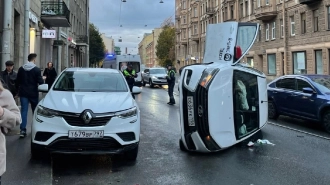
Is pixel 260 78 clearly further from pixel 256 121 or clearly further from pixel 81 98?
pixel 81 98

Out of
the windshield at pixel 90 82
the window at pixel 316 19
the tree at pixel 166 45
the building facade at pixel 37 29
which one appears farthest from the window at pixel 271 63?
the tree at pixel 166 45

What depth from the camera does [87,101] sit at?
18.7ft

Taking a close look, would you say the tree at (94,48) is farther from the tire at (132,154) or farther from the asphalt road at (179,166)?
the tire at (132,154)

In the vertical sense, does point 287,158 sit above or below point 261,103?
below

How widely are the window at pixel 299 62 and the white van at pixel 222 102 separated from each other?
82.8 feet

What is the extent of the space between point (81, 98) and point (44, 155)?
121 centimetres

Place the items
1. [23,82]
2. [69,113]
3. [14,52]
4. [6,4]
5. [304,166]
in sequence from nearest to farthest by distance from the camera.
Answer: [69,113] → [304,166] → [23,82] → [6,4] → [14,52]

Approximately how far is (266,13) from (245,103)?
99.8 feet

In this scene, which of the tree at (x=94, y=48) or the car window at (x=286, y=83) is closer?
the car window at (x=286, y=83)

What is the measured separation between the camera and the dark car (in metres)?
8.94

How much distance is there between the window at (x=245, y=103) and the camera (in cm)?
643

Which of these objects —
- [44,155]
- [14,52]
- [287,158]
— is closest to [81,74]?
[44,155]

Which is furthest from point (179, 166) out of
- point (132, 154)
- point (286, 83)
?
point (286, 83)

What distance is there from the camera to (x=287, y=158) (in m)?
6.33
